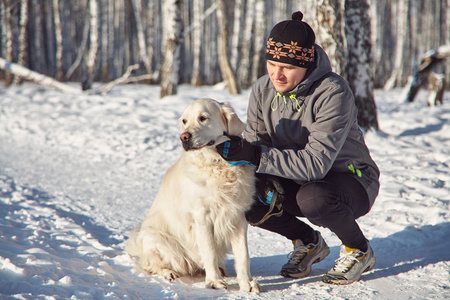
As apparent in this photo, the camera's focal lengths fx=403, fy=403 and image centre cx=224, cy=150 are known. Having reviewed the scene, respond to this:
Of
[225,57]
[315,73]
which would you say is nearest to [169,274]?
[315,73]

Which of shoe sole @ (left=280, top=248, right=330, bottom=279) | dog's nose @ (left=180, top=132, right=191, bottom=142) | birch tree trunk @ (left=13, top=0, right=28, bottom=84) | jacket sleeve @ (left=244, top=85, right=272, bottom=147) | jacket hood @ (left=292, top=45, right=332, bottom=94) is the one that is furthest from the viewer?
birch tree trunk @ (left=13, top=0, right=28, bottom=84)

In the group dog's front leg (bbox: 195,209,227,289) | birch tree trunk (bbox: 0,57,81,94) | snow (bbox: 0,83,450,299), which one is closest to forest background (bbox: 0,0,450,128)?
snow (bbox: 0,83,450,299)

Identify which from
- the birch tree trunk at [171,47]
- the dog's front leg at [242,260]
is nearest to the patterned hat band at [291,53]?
the dog's front leg at [242,260]

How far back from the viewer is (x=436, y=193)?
404 centimetres

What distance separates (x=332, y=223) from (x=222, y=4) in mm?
9038

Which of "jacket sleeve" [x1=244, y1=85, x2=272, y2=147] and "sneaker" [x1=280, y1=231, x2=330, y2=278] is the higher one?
"jacket sleeve" [x1=244, y1=85, x2=272, y2=147]

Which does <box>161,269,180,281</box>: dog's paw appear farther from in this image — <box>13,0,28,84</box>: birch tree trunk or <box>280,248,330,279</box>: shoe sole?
<box>13,0,28,84</box>: birch tree trunk

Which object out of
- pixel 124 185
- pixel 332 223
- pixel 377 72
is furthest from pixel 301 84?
pixel 377 72

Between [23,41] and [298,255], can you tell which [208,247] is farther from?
[23,41]

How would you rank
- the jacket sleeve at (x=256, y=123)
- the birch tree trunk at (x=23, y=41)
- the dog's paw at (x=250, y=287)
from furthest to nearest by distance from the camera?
the birch tree trunk at (x=23, y=41) → the jacket sleeve at (x=256, y=123) → the dog's paw at (x=250, y=287)

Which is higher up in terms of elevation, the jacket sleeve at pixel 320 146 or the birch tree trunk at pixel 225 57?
the birch tree trunk at pixel 225 57

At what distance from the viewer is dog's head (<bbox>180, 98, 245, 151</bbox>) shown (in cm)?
229

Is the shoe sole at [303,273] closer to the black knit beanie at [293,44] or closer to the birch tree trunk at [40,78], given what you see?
the black knit beanie at [293,44]

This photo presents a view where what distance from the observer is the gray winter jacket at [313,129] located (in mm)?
2338
